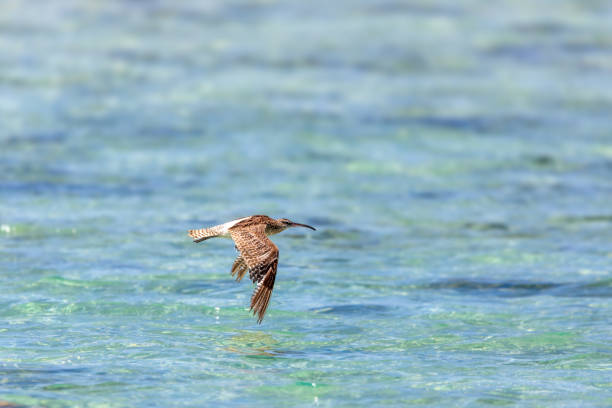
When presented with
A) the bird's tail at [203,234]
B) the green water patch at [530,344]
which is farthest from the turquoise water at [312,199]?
the bird's tail at [203,234]

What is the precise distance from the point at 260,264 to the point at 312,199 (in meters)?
5.94

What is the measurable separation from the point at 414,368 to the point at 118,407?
83.6 inches

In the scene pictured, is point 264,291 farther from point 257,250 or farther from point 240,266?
point 240,266

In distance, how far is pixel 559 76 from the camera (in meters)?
19.9

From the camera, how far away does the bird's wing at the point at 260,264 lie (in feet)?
24.0

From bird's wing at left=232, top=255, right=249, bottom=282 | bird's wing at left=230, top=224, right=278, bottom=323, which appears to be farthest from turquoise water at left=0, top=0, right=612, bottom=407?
bird's wing at left=230, top=224, right=278, bottom=323

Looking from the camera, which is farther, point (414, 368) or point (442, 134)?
point (442, 134)

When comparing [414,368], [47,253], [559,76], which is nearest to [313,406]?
[414,368]

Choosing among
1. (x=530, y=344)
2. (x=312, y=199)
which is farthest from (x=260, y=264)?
(x=312, y=199)

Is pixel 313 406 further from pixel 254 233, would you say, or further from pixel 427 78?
pixel 427 78

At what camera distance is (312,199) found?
43.6ft

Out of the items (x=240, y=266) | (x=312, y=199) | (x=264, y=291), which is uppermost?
(x=264, y=291)

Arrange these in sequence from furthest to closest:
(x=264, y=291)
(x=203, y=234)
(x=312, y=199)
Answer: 1. (x=312, y=199)
2. (x=203, y=234)
3. (x=264, y=291)

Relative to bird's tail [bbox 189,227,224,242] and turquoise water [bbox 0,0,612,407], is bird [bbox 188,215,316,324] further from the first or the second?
turquoise water [bbox 0,0,612,407]
